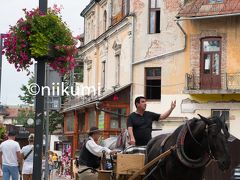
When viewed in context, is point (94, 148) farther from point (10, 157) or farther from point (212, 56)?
point (212, 56)

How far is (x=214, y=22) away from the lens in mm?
35969

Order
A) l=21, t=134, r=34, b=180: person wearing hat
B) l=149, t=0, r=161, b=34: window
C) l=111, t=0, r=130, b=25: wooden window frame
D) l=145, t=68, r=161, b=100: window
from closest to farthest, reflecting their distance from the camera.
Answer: l=21, t=134, r=34, b=180: person wearing hat, l=145, t=68, r=161, b=100: window, l=149, t=0, r=161, b=34: window, l=111, t=0, r=130, b=25: wooden window frame

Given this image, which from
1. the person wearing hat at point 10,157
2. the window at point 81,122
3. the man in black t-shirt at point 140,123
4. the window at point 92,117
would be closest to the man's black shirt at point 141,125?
the man in black t-shirt at point 140,123

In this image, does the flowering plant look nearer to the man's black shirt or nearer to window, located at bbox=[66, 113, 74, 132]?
the man's black shirt

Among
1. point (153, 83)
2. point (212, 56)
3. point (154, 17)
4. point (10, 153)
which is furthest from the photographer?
point (154, 17)

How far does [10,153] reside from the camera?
16.0 meters

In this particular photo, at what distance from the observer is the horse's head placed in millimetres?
8867

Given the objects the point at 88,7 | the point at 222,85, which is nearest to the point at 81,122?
the point at 88,7

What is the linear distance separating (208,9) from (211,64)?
2.95 m

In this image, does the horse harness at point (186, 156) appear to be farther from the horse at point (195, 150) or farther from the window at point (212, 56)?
the window at point (212, 56)

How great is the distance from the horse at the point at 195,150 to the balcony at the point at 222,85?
2482 centimetres

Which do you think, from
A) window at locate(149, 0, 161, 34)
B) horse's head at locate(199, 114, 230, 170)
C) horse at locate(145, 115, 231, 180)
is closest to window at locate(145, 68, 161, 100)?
window at locate(149, 0, 161, 34)

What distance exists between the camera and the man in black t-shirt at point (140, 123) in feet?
37.2

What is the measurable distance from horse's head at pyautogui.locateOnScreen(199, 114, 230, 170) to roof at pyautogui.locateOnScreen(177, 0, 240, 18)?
85.2ft
